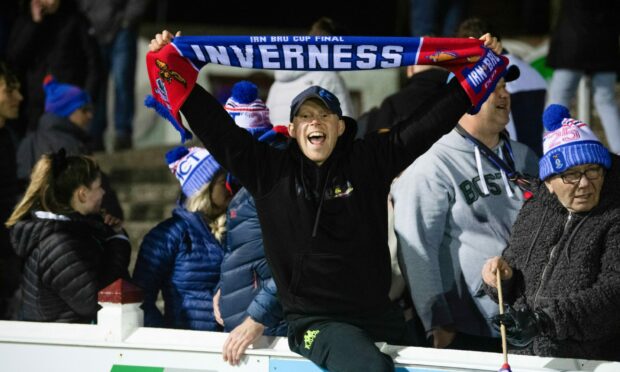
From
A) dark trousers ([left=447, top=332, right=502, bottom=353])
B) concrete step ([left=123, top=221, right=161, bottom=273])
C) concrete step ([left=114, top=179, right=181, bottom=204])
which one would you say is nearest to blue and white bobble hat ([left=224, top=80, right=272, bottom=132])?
dark trousers ([left=447, top=332, right=502, bottom=353])

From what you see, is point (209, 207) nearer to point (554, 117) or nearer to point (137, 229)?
point (554, 117)

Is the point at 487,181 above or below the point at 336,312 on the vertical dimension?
above

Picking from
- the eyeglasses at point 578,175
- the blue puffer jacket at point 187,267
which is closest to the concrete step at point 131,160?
the blue puffer jacket at point 187,267

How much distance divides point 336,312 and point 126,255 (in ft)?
5.60

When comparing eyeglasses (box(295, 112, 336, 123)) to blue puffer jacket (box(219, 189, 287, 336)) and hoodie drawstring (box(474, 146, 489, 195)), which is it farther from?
hoodie drawstring (box(474, 146, 489, 195))

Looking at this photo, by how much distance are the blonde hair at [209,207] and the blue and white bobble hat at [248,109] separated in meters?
0.28

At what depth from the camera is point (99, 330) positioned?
15.9 ft

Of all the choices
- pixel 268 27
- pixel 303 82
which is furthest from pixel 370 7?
pixel 303 82

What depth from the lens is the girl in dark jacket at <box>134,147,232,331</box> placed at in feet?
18.1

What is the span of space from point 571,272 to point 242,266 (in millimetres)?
1475

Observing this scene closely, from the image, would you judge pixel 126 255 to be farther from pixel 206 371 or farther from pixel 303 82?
pixel 303 82

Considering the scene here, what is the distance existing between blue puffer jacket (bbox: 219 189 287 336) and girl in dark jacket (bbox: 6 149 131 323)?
77 centimetres

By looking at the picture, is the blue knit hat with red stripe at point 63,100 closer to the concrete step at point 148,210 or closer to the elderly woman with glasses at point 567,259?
the concrete step at point 148,210

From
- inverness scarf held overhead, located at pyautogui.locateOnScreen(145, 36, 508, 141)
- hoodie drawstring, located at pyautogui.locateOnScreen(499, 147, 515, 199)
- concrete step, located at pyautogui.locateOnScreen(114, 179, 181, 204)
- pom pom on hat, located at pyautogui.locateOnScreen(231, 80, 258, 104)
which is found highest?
inverness scarf held overhead, located at pyautogui.locateOnScreen(145, 36, 508, 141)
